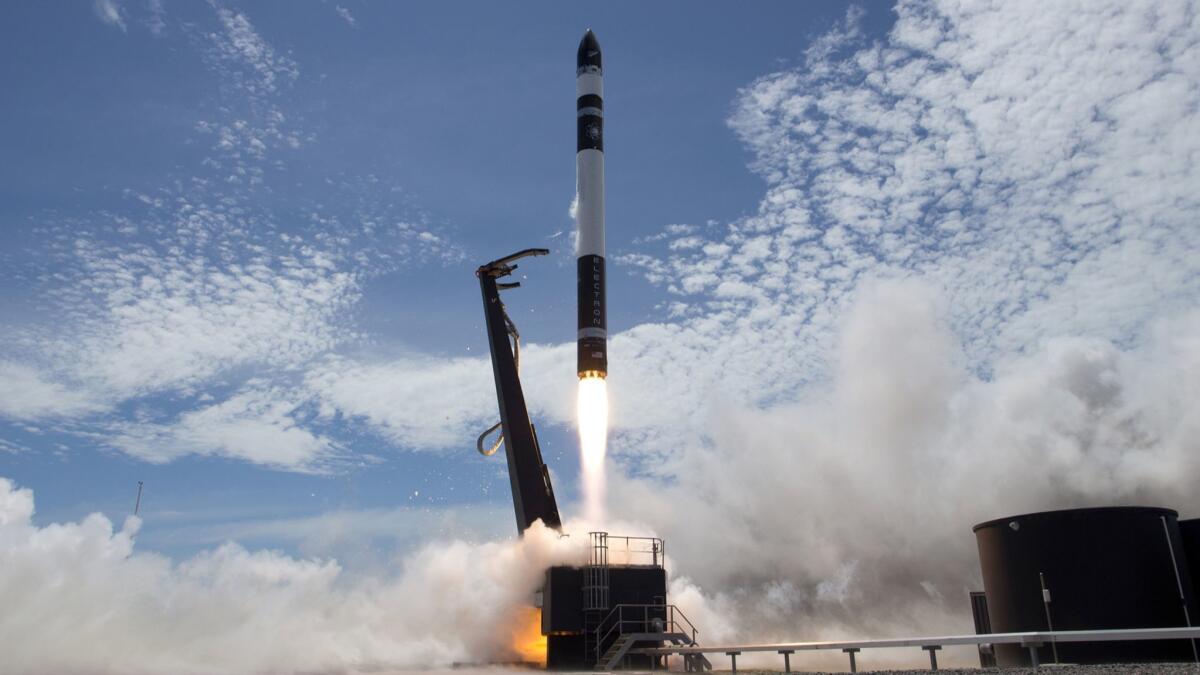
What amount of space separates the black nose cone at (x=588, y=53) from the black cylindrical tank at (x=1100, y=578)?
30.9m

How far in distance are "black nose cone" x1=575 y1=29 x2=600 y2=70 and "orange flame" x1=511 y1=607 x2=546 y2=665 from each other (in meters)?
28.0

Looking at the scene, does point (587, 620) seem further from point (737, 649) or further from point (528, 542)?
point (737, 649)

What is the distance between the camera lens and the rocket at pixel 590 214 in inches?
1591

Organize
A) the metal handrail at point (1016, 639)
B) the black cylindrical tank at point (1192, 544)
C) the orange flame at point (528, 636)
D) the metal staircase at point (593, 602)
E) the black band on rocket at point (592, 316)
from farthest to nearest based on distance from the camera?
the black band on rocket at point (592, 316)
the orange flame at point (528, 636)
the metal staircase at point (593, 602)
the black cylindrical tank at point (1192, 544)
the metal handrail at point (1016, 639)

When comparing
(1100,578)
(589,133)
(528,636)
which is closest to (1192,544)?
(1100,578)

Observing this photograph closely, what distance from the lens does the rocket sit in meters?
40.4

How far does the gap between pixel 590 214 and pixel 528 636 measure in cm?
1958

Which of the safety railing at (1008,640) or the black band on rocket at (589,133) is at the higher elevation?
the black band on rocket at (589,133)

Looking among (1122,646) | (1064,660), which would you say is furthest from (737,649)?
(1122,646)

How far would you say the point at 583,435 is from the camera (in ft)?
133

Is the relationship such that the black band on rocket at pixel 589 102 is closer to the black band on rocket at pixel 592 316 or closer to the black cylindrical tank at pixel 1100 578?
the black band on rocket at pixel 592 316

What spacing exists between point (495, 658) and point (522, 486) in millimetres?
7424

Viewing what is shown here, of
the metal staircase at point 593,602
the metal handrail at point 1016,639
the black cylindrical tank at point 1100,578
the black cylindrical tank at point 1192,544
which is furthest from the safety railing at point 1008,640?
the metal staircase at point 593,602

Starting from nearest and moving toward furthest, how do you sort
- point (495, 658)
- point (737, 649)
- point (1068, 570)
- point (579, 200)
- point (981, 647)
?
1. point (737, 649)
2. point (1068, 570)
3. point (981, 647)
4. point (495, 658)
5. point (579, 200)
